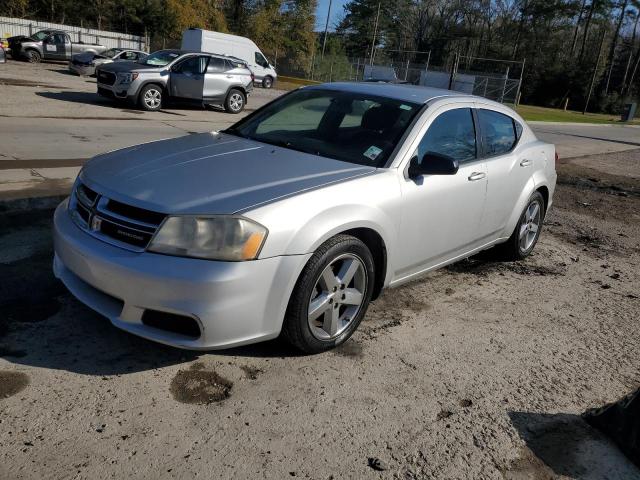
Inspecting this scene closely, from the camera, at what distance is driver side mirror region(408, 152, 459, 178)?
3.75 meters

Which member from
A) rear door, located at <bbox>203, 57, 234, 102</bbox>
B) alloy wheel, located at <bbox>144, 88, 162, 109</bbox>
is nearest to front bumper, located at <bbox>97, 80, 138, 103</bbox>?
alloy wheel, located at <bbox>144, 88, 162, 109</bbox>

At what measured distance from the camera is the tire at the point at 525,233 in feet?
17.8

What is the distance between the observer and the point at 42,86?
1850 cm

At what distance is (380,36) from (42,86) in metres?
69.5

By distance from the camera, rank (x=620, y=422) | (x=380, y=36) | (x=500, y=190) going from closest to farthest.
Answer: (x=620, y=422), (x=500, y=190), (x=380, y=36)

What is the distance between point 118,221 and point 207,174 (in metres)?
0.59

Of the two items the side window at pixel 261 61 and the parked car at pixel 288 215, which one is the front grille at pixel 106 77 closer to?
the parked car at pixel 288 215

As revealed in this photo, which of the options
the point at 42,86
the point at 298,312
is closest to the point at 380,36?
the point at 42,86

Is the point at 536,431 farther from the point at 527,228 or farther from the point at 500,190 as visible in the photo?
the point at 527,228

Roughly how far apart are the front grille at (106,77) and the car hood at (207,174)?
12.3 metres

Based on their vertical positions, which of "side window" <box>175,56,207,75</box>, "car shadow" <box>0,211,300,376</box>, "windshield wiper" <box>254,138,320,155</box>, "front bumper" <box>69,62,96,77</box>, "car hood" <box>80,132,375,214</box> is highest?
"side window" <box>175,56,207,75</box>

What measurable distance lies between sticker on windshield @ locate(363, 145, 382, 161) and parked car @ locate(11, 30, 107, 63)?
2903 centimetres

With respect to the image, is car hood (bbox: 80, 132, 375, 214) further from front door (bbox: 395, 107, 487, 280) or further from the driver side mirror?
front door (bbox: 395, 107, 487, 280)

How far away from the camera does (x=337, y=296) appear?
3453 mm
